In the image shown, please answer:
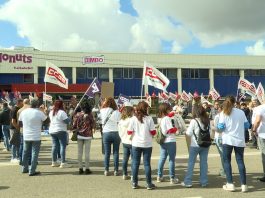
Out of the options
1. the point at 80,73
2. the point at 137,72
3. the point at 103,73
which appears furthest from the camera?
the point at 137,72

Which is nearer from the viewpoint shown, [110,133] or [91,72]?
[110,133]

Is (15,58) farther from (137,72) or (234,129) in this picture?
(234,129)

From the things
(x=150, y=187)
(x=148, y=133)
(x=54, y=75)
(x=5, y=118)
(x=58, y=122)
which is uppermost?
(x=54, y=75)

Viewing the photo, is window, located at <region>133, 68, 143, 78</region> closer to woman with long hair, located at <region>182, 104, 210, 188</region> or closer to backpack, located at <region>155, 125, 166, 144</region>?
backpack, located at <region>155, 125, 166, 144</region>

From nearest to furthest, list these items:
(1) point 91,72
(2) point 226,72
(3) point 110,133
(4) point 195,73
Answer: (3) point 110,133 < (1) point 91,72 < (4) point 195,73 < (2) point 226,72

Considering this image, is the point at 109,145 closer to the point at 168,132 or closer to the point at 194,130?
the point at 168,132

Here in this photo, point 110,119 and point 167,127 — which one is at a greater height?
point 110,119

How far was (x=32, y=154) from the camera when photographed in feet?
33.2

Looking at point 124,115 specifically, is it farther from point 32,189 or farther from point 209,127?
point 32,189

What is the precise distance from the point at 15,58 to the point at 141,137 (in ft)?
168

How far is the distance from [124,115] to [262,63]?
213 feet

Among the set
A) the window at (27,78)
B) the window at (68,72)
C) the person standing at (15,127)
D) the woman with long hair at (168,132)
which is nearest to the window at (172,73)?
the window at (68,72)

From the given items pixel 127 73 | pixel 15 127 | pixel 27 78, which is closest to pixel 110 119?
pixel 15 127

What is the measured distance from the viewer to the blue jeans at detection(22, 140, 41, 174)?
395 inches
